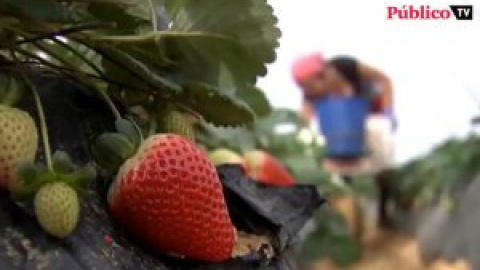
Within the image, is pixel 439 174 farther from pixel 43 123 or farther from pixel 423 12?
pixel 43 123

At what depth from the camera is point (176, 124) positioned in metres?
0.53

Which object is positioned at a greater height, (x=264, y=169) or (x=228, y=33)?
(x=228, y=33)

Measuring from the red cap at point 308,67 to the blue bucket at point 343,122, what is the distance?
98 mm

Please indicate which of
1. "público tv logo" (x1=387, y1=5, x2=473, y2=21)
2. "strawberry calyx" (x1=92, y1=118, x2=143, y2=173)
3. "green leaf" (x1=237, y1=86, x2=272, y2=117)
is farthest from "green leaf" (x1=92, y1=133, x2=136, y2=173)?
"público tv logo" (x1=387, y1=5, x2=473, y2=21)

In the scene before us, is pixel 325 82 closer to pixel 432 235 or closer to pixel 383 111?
pixel 383 111

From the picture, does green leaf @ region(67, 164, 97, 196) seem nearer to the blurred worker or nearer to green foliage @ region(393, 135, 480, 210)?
green foliage @ region(393, 135, 480, 210)

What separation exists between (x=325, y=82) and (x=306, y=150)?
765 mm

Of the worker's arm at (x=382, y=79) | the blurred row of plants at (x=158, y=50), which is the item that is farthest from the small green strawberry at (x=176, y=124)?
the worker's arm at (x=382, y=79)

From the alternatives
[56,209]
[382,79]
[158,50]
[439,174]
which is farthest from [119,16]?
[382,79]

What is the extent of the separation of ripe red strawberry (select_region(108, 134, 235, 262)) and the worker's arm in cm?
303

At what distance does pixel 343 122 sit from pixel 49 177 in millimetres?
3050

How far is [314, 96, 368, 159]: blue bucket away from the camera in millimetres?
3436

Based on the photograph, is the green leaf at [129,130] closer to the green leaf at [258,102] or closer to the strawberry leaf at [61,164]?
the strawberry leaf at [61,164]

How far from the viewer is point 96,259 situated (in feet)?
1.47
